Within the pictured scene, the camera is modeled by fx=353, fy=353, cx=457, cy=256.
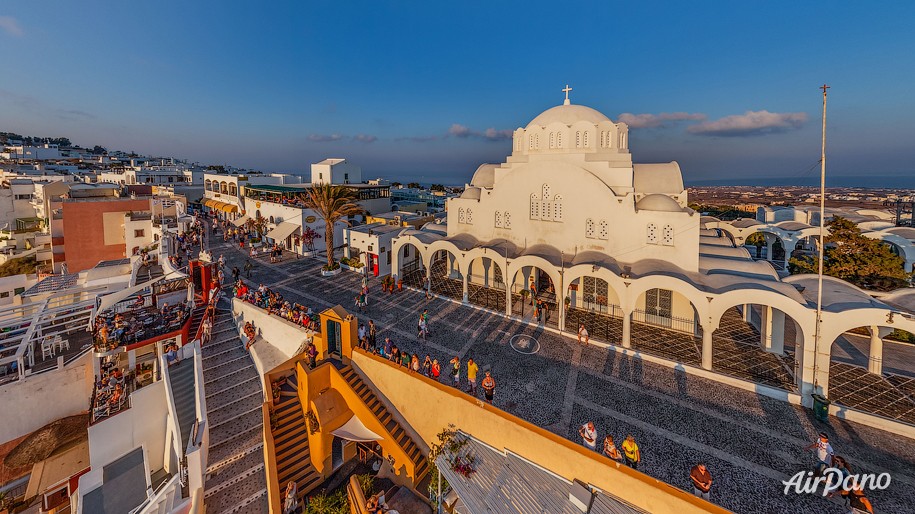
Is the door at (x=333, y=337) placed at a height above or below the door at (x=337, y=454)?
above

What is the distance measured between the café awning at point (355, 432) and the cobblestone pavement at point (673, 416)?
11.4 ft

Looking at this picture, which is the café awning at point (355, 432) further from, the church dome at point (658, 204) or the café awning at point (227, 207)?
the café awning at point (227, 207)

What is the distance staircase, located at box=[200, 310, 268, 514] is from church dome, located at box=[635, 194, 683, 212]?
20.1 m

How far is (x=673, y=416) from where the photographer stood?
1105 cm

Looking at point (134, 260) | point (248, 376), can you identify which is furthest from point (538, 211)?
point (134, 260)

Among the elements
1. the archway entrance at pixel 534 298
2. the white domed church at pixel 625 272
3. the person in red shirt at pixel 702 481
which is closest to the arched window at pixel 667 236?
the white domed church at pixel 625 272

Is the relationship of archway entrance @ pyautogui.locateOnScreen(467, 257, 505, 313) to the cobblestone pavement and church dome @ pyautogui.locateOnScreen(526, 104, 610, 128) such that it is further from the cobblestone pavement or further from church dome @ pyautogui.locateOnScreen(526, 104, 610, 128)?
church dome @ pyautogui.locateOnScreen(526, 104, 610, 128)

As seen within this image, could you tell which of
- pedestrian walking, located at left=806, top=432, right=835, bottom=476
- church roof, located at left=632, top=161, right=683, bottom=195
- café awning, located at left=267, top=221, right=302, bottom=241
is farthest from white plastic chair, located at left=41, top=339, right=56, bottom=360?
church roof, located at left=632, top=161, right=683, bottom=195

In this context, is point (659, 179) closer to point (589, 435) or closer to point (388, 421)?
point (589, 435)

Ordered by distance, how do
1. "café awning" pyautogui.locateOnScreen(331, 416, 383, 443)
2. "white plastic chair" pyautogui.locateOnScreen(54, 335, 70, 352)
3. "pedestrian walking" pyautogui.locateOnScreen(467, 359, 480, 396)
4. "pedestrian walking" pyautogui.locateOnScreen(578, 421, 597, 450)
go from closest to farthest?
"pedestrian walking" pyautogui.locateOnScreen(578, 421, 597, 450)
"pedestrian walking" pyautogui.locateOnScreen(467, 359, 480, 396)
"café awning" pyautogui.locateOnScreen(331, 416, 383, 443)
"white plastic chair" pyautogui.locateOnScreen(54, 335, 70, 352)

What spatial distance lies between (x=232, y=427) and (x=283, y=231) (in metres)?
18.9

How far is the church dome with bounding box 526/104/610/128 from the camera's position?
22406mm

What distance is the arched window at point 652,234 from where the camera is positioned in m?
17.2

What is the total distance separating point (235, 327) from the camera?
19938 mm
